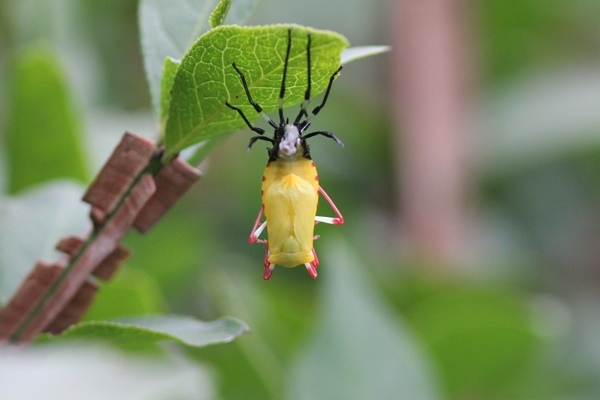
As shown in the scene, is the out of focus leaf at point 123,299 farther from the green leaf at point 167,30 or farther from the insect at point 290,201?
the green leaf at point 167,30

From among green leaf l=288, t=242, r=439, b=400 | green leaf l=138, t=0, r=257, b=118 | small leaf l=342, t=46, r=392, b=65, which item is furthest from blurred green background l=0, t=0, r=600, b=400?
small leaf l=342, t=46, r=392, b=65

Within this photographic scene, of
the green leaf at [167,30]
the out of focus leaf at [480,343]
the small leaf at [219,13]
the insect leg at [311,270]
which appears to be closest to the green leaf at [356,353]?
the out of focus leaf at [480,343]

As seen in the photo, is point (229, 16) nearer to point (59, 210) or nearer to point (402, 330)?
point (59, 210)

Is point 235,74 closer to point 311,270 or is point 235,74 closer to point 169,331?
point 169,331

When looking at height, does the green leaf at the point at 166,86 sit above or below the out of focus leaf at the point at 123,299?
above

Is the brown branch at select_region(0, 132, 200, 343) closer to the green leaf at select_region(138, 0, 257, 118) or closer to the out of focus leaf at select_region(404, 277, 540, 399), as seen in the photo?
the green leaf at select_region(138, 0, 257, 118)

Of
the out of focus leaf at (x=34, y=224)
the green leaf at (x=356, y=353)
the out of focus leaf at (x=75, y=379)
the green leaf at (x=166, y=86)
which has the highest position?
the green leaf at (x=166, y=86)
